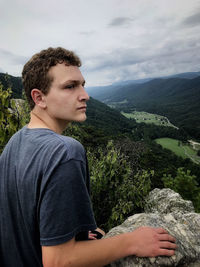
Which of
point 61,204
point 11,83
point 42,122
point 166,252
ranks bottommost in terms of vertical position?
point 166,252

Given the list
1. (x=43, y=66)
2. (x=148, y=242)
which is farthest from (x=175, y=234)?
(x=43, y=66)

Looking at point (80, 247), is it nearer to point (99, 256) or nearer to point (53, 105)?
point (99, 256)

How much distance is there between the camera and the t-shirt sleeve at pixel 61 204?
1263 mm

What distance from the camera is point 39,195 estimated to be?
138cm

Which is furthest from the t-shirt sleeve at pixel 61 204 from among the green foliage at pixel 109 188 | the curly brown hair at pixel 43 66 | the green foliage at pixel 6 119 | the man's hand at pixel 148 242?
the green foliage at pixel 109 188

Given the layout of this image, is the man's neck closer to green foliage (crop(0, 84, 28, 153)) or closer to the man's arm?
the man's arm

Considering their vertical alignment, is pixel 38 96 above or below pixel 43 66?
below

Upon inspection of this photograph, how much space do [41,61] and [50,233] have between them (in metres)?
1.65

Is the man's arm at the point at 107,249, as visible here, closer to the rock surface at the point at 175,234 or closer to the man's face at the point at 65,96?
the rock surface at the point at 175,234

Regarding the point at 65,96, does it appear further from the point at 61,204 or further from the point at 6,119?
the point at 6,119

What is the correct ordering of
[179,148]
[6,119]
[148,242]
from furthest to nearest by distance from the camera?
[179,148]
[6,119]
[148,242]

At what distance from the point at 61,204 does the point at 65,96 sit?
108 centimetres

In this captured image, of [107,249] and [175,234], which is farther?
[175,234]

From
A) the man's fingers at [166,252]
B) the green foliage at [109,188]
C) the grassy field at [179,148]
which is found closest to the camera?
the man's fingers at [166,252]
